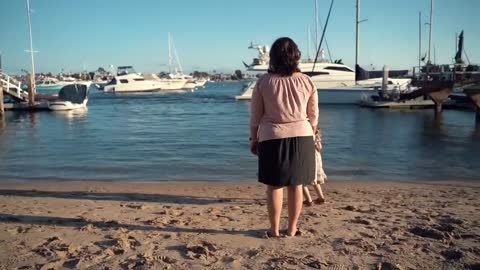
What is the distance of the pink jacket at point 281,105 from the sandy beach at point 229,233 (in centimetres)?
102

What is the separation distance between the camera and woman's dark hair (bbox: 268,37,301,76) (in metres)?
3.89

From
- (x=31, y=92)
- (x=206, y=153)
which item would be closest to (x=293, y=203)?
(x=206, y=153)

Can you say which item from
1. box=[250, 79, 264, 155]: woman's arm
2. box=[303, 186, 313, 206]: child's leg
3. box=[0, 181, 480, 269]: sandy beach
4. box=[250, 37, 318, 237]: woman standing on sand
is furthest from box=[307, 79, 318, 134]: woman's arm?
box=[303, 186, 313, 206]: child's leg

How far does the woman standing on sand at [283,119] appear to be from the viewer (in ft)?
12.9

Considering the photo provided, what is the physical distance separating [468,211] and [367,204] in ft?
3.97

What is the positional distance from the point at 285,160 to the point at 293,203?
48 cm

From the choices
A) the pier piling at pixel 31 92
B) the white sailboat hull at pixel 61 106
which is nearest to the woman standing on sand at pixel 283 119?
the white sailboat hull at pixel 61 106

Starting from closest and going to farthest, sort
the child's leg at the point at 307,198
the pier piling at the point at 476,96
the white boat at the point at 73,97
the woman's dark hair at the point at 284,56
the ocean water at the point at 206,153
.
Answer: the woman's dark hair at the point at 284,56 → the child's leg at the point at 307,198 → the ocean water at the point at 206,153 → the pier piling at the point at 476,96 → the white boat at the point at 73,97

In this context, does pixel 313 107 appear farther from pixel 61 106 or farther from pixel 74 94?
pixel 74 94

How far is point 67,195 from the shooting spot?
7305 millimetres

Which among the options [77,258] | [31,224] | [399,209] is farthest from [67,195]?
[399,209]

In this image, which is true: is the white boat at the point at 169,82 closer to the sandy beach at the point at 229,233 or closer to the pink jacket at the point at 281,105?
the sandy beach at the point at 229,233

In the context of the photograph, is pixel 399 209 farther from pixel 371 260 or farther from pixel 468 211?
pixel 371 260

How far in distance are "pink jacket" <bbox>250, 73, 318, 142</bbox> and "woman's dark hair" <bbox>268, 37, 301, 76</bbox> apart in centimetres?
6
